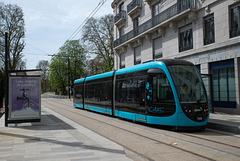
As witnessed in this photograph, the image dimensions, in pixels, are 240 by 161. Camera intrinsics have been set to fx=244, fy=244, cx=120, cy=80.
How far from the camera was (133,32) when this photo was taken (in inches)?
1036

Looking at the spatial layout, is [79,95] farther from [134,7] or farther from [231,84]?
[231,84]

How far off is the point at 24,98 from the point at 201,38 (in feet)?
41.1

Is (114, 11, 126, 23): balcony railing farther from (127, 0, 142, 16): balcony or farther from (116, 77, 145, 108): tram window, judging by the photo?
(116, 77, 145, 108): tram window

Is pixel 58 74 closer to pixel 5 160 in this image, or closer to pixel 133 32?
pixel 133 32

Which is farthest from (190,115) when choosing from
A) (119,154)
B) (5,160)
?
(5,160)

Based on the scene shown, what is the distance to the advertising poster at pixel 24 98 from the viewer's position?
35.6ft

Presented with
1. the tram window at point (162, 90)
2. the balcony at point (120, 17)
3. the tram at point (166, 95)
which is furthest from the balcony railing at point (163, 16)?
the tram window at point (162, 90)

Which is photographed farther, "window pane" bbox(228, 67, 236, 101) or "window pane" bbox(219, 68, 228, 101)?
"window pane" bbox(219, 68, 228, 101)

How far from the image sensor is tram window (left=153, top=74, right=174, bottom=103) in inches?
374

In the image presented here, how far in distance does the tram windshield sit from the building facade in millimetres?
5785

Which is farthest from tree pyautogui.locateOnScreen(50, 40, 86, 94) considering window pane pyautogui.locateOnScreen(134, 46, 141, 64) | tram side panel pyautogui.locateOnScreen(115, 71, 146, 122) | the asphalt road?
the asphalt road

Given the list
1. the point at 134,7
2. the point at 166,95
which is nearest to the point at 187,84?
the point at 166,95

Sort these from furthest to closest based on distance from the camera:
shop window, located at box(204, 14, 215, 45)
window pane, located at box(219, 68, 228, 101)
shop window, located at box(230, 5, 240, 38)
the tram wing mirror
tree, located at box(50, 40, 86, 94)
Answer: tree, located at box(50, 40, 86, 94)
shop window, located at box(204, 14, 215, 45)
window pane, located at box(219, 68, 228, 101)
shop window, located at box(230, 5, 240, 38)
the tram wing mirror

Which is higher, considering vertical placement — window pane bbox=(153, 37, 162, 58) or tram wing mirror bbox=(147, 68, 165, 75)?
window pane bbox=(153, 37, 162, 58)
